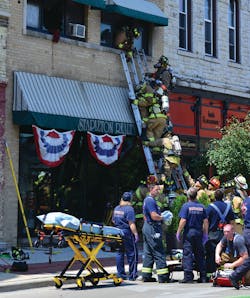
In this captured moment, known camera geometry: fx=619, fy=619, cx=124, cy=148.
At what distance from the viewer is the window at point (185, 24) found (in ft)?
75.2

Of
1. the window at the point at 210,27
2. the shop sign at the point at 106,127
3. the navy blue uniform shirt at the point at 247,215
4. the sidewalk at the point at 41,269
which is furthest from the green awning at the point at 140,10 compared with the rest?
the navy blue uniform shirt at the point at 247,215

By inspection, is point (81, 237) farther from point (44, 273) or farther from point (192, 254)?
point (192, 254)

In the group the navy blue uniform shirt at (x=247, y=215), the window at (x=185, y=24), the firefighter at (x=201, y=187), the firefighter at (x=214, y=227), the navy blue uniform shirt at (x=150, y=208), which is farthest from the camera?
the window at (x=185, y=24)

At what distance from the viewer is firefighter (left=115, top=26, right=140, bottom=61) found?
20.2m

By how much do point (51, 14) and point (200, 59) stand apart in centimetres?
701

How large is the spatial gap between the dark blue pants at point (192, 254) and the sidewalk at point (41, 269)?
1.30m

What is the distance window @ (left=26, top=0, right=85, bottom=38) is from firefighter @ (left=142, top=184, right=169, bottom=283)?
796 centimetres

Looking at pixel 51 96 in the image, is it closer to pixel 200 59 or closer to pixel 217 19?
pixel 200 59

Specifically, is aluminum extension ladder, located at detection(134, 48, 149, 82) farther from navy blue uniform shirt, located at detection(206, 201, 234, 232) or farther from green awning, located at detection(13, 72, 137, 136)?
navy blue uniform shirt, located at detection(206, 201, 234, 232)

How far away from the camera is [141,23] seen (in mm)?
21281

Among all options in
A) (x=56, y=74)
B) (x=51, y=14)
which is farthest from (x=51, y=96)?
(x=51, y=14)

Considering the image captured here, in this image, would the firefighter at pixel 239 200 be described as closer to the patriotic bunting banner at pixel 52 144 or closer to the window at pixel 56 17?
the patriotic bunting banner at pixel 52 144

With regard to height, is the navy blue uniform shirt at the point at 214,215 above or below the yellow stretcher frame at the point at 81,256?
above

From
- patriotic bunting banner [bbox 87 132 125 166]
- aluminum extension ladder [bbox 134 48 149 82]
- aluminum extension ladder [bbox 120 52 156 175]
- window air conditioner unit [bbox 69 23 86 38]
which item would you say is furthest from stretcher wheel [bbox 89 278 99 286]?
aluminum extension ladder [bbox 134 48 149 82]
